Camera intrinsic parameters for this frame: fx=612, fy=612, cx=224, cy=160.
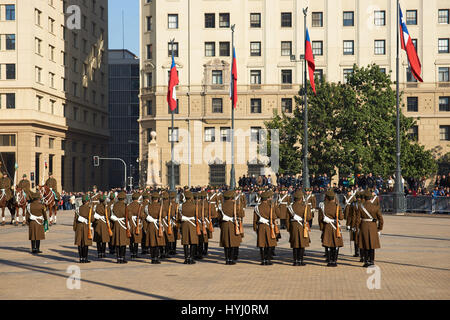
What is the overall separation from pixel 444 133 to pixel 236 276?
52314mm

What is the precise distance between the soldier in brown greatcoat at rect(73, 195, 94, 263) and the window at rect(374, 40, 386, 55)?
5081cm

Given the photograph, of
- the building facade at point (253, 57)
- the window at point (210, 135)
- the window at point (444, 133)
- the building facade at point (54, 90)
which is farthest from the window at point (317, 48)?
the building facade at point (54, 90)

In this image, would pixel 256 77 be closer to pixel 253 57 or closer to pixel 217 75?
pixel 253 57

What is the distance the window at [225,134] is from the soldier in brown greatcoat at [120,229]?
154 feet

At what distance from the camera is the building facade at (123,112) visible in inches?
3967

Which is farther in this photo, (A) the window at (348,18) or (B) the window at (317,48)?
(B) the window at (317,48)

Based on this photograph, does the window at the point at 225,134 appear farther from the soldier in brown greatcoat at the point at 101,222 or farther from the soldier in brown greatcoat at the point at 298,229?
the soldier in brown greatcoat at the point at 298,229

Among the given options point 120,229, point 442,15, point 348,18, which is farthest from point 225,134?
point 120,229

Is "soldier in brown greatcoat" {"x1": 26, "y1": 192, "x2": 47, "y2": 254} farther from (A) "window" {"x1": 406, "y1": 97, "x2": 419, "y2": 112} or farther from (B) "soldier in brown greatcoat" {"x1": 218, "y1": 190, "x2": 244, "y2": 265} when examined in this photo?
(A) "window" {"x1": 406, "y1": 97, "x2": 419, "y2": 112}

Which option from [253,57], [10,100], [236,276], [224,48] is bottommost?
[236,276]

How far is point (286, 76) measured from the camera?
63500mm

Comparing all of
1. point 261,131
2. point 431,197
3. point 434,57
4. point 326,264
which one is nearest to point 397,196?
point 431,197

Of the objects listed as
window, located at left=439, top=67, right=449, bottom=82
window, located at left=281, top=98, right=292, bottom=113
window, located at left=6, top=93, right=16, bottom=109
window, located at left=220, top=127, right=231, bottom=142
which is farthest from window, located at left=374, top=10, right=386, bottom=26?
window, located at left=6, top=93, right=16, bottom=109

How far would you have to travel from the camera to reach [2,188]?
28359 millimetres
